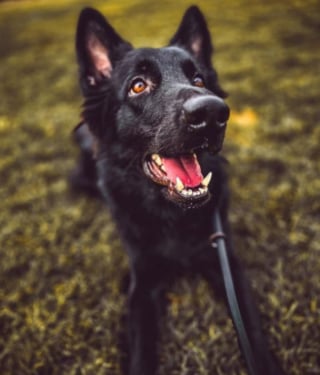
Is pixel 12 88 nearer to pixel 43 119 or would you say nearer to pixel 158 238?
pixel 43 119

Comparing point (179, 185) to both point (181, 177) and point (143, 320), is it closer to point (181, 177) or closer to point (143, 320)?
point (181, 177)

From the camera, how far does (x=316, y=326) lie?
200 cm

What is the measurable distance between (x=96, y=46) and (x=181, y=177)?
1.25 m

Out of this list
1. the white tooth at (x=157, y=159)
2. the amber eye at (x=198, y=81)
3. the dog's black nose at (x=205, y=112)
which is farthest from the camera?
the amber eye at (x=198, y=81)

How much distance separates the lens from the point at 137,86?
207 centimetres

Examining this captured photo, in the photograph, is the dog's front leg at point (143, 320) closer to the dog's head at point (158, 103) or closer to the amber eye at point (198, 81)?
the dog's head at point (158, 103)

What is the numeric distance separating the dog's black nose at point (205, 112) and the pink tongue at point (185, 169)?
1.01ft

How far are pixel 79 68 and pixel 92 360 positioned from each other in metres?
2.02

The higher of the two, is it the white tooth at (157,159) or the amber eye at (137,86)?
the amber eye at (137,86)

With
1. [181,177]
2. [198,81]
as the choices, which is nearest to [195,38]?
[198,81]

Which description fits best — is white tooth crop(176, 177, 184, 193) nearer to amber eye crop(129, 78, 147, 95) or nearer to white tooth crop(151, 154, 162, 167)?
white tooth crop(151, 154, 162, 167)

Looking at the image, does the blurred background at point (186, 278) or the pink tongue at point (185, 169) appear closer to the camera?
the pink tongue at point (185, 169)

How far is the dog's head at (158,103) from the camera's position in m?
1.61

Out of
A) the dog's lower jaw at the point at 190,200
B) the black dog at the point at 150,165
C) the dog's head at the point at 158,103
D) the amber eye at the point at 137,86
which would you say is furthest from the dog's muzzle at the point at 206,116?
the amber eye at the point at 137,86
